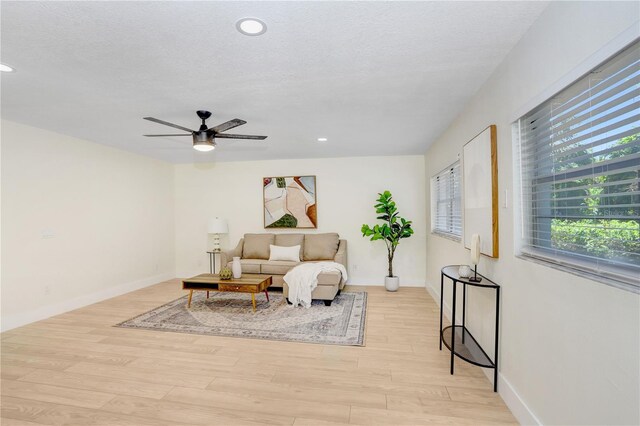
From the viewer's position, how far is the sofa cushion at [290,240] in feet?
18.0

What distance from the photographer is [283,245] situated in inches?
217

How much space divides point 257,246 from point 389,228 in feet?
8.12

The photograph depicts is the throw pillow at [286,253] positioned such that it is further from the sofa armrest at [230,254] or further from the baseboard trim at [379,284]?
the baseboard trim at [379,284]

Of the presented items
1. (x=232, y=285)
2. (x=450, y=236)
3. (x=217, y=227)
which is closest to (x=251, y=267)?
(x=232, y=285)

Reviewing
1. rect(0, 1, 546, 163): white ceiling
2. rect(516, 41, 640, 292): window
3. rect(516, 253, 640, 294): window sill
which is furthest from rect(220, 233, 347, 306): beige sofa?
rect(516, 41, 640, 292): window

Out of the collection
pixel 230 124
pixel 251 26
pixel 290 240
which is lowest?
pixel 290 240

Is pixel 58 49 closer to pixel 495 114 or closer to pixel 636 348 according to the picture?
pixel 495 114

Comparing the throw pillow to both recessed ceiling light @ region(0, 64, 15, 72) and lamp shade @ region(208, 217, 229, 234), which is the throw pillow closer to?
lamp shade @ region(208, 217, 229, 234)

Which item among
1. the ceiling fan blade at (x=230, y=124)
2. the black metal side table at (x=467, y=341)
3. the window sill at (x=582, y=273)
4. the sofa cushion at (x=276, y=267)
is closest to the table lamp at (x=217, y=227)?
the sofa cushion at (x=276, y=267)

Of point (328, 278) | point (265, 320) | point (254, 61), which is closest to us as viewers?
point (254, 61)

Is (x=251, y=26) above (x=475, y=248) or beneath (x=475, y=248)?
above

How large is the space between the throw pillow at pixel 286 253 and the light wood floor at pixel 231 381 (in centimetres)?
213

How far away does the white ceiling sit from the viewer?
161 cm

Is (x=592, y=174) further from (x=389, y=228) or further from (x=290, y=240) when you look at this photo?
(x=290, y=240)
